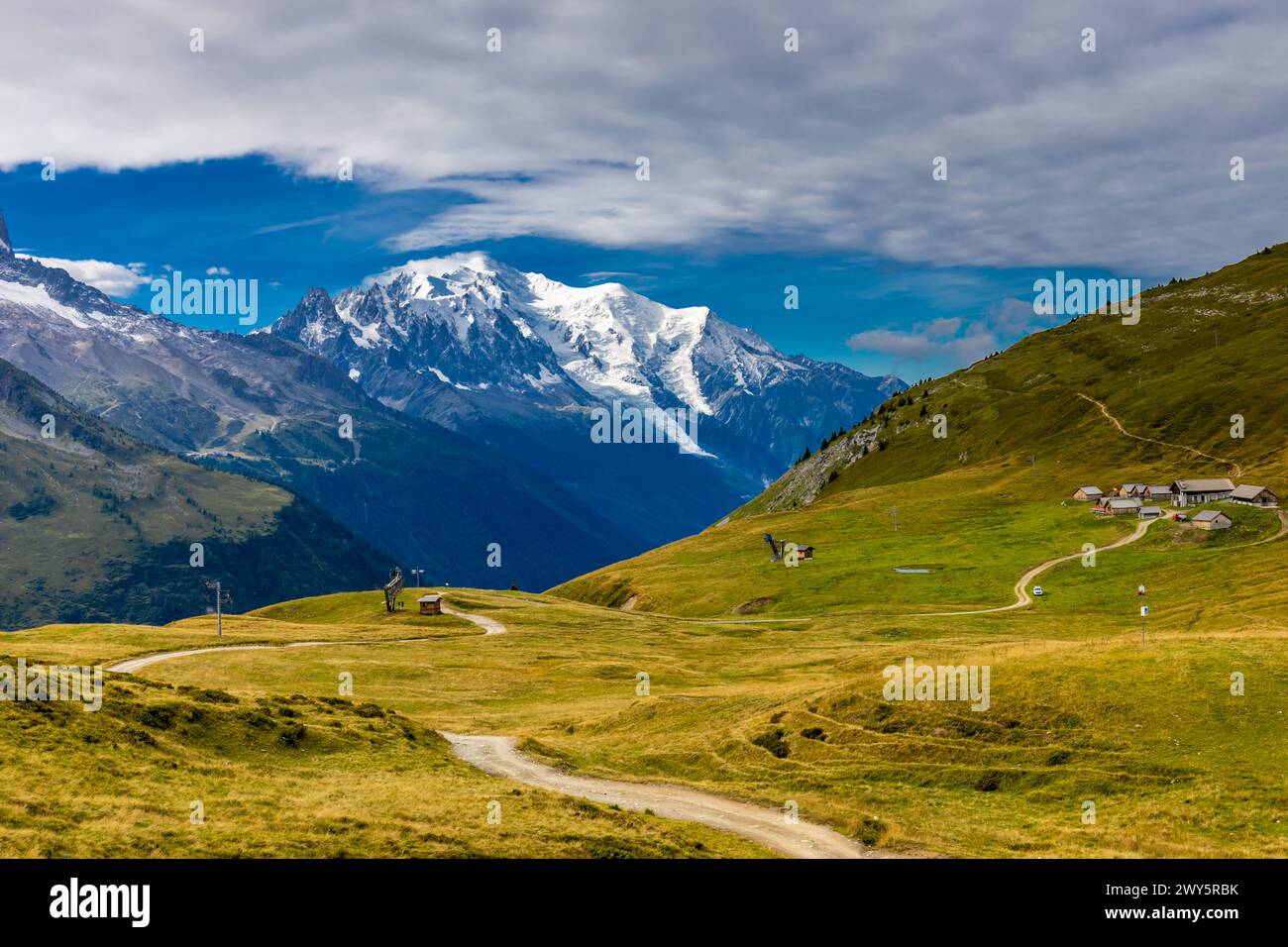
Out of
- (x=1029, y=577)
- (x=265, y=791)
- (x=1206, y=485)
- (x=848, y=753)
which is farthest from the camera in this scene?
(x=1206, y=485)

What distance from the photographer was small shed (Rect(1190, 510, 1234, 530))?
166625mm

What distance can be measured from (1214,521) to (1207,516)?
2.25m

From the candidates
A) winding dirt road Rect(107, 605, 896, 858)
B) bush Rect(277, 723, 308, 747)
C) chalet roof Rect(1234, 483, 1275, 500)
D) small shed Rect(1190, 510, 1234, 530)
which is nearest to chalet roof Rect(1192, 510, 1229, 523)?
small shed Rect(1190, 510, 1234, 530)

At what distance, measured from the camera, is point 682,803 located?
51438 mm

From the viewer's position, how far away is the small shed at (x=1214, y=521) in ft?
547

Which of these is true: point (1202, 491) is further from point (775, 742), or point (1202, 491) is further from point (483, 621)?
point (775, 742)

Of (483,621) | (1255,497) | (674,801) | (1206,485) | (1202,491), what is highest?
(1206,485)

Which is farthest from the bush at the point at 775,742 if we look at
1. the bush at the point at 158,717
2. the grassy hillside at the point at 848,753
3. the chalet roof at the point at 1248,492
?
the chalet roof at the point at 1248,492

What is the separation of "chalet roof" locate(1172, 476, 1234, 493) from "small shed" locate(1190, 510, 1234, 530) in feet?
74.5

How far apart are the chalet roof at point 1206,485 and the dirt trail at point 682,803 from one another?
563ft

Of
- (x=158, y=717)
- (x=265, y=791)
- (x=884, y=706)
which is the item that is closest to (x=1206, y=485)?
(x=884, y=706)

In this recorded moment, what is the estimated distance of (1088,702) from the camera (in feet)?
184

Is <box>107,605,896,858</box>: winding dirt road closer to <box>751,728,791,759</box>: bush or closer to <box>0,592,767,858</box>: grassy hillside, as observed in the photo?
<box>0,592,767,858</box>: grassy hillside

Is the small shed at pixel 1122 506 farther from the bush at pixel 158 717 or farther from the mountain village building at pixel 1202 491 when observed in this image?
the bush at pixel 158 717
